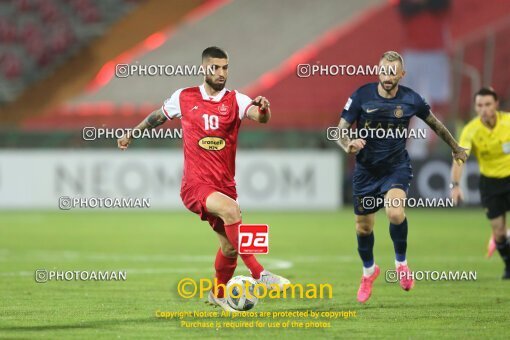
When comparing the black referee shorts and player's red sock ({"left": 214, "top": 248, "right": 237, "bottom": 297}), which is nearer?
player's red sock ({"left": 214, "top": 248, "right": 237, "bottom": 297})

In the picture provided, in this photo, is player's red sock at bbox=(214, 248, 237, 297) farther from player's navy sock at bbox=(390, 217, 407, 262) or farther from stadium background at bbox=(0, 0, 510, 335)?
stadium background at bbox=(0, 0, 510, 335)

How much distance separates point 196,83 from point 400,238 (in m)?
20.4

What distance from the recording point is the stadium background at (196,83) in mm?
20781

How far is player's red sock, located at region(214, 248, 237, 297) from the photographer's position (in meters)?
9.00

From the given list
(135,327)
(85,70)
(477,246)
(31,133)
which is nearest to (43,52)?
(85,70)

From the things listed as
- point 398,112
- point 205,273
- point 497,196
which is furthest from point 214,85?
point 497,196

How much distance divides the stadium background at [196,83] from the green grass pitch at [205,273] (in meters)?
0.15

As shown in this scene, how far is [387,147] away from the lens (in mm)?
9695

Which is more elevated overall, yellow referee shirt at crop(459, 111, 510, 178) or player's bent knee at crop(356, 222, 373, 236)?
yellow referee shirt at crop(459, 111, 510, 178)

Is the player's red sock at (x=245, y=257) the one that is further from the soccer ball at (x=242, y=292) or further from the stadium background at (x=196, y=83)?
the stadium background at (x=196, y=83)

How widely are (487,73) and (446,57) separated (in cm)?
246

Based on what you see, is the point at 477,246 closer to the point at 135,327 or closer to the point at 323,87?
the point at 135,327

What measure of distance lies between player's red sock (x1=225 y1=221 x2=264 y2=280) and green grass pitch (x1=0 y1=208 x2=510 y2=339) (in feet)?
2.16

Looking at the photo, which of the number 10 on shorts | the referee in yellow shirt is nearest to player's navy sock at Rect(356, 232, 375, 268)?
the number 10 on shorts
